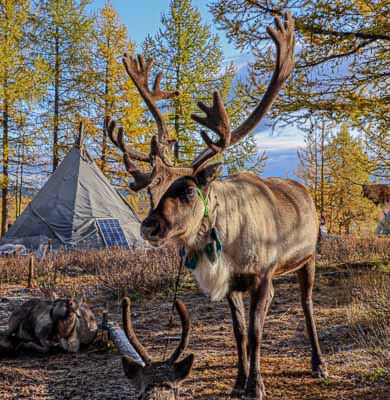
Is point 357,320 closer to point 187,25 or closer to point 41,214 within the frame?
point 41,214

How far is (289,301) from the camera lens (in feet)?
21.1

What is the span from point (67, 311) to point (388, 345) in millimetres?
2938

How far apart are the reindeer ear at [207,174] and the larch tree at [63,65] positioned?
51.1 feet

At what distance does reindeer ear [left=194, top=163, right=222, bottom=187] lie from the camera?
282cm

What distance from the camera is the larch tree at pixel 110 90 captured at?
16781 mm

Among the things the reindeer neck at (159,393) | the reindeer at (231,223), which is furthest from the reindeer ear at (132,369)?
the reindeer at (231,223)

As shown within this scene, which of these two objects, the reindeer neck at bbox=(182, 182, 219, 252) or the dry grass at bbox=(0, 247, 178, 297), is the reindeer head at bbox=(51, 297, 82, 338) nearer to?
the dry grass at bbox=(0, 247, 178, 297)

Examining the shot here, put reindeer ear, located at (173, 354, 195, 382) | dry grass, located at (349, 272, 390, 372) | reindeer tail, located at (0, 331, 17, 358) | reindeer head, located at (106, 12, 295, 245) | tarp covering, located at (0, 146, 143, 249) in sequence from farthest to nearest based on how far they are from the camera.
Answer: tarp covering, located at (0, 146, 143, 249)
reindeer tail, located at (0, 331, 17, 358)
dry grass, located at (349, 272, 390, 372)
reindeer head, located at (106, 12, 295, 245)
reindeer ear, located at (173, 354, 195, 382)

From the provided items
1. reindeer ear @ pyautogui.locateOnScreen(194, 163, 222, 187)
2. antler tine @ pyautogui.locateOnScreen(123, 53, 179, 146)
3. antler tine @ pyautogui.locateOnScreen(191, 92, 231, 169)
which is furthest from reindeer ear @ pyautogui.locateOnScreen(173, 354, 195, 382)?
antler tine @ pyautogui.locateOnScreen(123, 53, 179, 146)

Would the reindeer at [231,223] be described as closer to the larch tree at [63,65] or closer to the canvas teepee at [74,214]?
the canvas teepee at [74,214]

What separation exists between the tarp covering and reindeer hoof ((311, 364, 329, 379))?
9.38 m

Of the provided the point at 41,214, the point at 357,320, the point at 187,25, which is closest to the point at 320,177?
the point at 187,25

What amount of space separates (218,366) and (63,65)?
674 inches

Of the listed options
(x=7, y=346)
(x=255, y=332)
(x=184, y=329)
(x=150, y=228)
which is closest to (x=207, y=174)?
(x=150, y=228)
